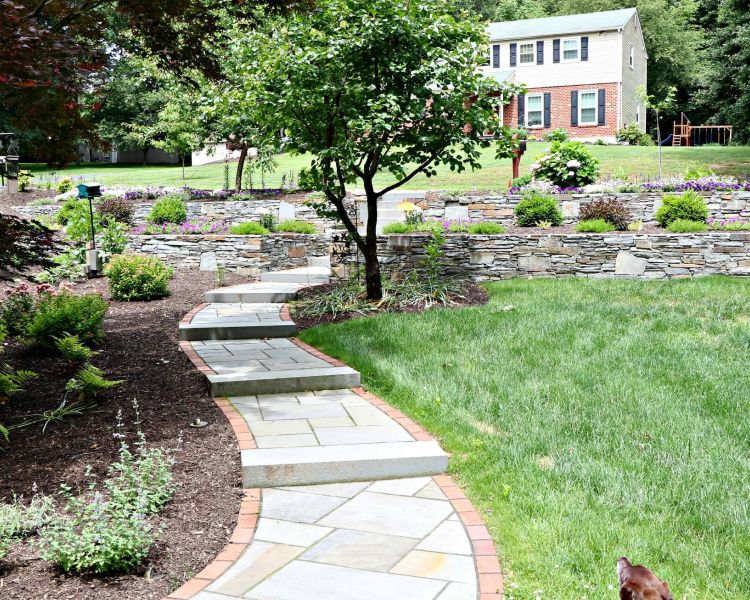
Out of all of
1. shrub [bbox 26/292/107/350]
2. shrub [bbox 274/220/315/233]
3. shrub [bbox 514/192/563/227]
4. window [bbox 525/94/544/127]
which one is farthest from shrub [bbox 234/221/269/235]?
window [bbox 525/94/544/127]

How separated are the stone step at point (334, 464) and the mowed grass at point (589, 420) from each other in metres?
0.23

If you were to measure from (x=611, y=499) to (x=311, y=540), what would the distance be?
4.69ft

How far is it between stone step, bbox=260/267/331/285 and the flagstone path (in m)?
4.00

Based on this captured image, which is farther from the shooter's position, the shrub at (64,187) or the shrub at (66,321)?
the shrub at (64,187)

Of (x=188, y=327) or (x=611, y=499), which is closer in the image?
(x=611, y=499)

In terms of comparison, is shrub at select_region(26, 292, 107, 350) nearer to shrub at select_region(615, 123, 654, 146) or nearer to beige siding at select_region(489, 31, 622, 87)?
beige siding at select_region(489, 31, 622, 87)

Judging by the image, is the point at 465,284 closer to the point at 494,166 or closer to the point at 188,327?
the point at 188,327

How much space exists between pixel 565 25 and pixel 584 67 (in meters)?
2.27

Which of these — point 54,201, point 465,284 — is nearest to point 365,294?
point 465,284

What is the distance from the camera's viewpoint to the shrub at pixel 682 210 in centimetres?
1127

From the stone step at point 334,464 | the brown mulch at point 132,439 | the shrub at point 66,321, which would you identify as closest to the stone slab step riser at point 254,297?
the brown mulch at point 132,439

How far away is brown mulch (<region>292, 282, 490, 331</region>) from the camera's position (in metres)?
7.89

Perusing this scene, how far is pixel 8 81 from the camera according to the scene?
15.6ft

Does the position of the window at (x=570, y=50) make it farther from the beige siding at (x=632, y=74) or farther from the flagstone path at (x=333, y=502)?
the flagstone path at (x=333, y=502)
